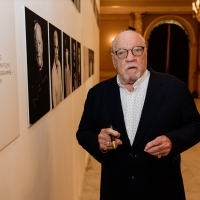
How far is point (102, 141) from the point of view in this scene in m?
1.97

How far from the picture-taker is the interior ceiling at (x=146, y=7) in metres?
15.7

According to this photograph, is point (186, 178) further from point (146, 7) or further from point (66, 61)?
point (146, 7)

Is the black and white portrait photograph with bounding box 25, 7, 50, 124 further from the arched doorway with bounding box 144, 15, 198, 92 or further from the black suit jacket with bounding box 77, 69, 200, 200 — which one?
the arched doorway with bounding box 144, 15, 198, 92

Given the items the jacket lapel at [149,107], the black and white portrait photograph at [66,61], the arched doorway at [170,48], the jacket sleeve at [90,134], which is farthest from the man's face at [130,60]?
the arched doorway at [170,48]

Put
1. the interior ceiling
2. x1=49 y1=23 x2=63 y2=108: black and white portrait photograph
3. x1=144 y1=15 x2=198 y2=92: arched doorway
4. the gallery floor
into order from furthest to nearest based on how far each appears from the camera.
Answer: x1=144 y1=15 x2=198 y2=92: arched doorway
the interior ceiling
the gallery floor
x1=49 y1=23 x2=63 y2=108: black and white portrait photograph

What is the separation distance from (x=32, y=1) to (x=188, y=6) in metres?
15.5

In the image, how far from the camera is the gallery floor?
4.70 meters

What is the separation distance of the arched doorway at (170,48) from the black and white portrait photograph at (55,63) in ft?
51.0

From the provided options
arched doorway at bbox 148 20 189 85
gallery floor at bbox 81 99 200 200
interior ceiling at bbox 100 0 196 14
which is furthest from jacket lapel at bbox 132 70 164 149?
arched doorway at bbox 148 20 189 85

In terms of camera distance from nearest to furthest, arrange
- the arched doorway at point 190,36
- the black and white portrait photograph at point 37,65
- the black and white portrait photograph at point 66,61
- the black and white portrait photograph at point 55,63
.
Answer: the black and white portrait photograph at point 37,65 < the black and white portrait photograph at point 55,63 < the black and white portrait photograph at point 66,61 < the arched doorway at point 190,36

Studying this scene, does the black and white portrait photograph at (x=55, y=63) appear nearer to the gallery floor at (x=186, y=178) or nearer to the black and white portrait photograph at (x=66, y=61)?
the black and white portrait photograph at (x=66, y=61)

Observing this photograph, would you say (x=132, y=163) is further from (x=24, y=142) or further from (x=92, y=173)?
(x=92, y=173)

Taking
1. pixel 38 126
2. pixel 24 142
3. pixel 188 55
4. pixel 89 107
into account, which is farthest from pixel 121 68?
pixel 188 55

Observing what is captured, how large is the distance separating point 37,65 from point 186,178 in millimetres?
4319
